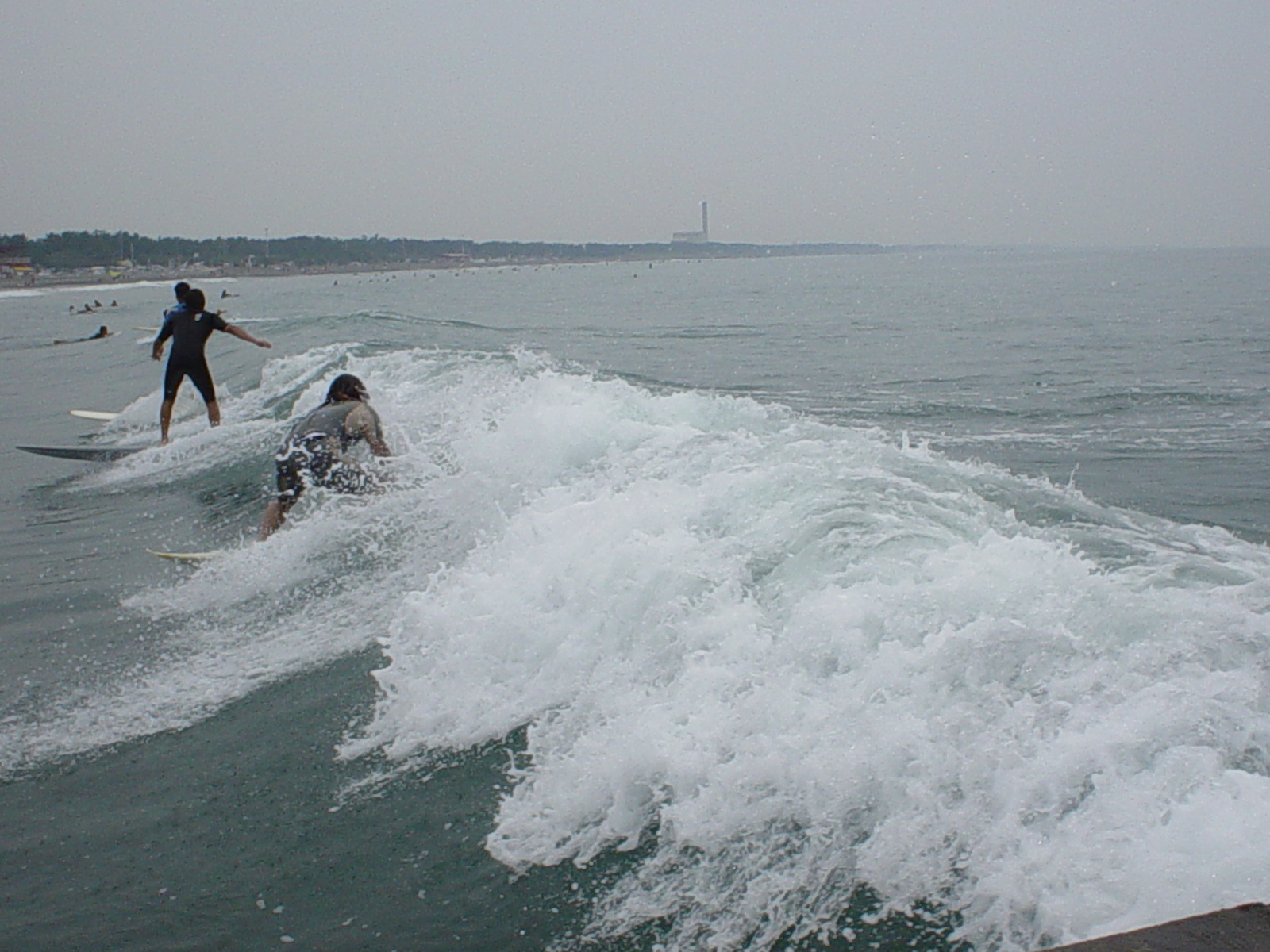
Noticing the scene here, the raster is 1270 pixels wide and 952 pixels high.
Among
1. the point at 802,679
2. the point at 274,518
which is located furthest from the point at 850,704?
the point at 274,518

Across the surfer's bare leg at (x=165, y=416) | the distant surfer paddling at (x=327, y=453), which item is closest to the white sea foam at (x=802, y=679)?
the distant surfer paddling at (x=327, y=453)

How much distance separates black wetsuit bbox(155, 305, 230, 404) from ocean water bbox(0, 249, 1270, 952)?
3.79 m

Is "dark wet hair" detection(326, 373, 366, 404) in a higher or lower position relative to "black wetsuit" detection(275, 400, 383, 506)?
higher

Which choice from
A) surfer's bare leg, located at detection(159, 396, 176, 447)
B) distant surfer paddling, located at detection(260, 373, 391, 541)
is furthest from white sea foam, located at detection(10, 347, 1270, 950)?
surfer's bare leg, located at detection(159, 396, 176, 447)

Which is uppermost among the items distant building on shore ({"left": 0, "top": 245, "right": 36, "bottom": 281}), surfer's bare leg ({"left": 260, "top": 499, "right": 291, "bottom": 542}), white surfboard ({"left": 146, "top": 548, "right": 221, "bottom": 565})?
distant building on shore ({"left": 0, "top": 245, "right": 36, "bottom": 281})

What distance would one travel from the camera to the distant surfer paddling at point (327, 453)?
812cm

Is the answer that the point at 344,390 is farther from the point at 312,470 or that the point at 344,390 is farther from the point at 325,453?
the point at 312,470

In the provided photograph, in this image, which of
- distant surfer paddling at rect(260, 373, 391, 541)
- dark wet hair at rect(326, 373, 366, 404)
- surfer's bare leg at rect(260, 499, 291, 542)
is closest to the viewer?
surfer's bare leg at rect(260, 499, 291, 542)

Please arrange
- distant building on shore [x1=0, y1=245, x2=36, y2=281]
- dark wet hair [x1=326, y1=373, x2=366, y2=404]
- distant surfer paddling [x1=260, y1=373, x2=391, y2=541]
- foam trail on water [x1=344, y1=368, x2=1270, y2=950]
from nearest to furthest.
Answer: foam trail on water [x1=344, y1=368, x2=1270, y2=950], distant surfer paddling [x1=260, y1=373, x2=391, y2=541], dark wet hair [x1=326, y1=373, x2=366, y2=404], distant building on shore [x1=0, y1=245, x2=36, y2=281]

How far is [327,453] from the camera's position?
8.21 m

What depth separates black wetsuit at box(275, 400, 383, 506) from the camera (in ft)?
26.7

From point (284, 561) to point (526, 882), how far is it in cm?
432

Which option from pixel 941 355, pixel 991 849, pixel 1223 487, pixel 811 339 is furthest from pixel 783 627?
pixel 811 339

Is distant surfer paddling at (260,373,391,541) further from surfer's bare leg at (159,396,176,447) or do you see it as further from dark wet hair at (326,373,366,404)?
surfer's bare leg at (159,396,176,447)
